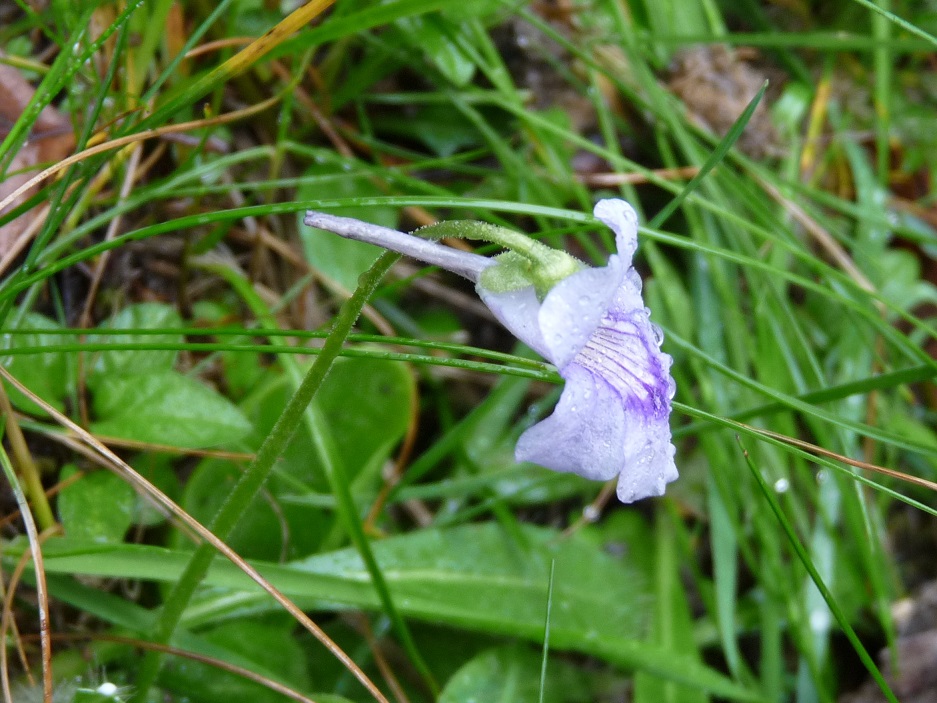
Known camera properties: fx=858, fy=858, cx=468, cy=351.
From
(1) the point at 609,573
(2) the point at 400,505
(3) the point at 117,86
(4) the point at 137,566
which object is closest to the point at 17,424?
(4) the point at 137,566

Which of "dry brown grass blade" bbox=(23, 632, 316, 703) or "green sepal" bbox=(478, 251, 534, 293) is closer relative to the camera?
"green sepal" bbox=(478, 251, 534, 293)

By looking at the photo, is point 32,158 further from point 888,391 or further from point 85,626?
point 888,391

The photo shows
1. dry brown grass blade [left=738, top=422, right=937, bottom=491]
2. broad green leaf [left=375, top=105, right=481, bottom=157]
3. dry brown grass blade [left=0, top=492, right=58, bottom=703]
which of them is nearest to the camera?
dry brown grass blade [left=0, top=492, right=58, bottom=703]

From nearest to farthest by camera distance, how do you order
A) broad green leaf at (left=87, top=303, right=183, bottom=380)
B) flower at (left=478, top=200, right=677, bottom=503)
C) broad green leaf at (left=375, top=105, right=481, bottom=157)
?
flower at (left=478, top=200, right=677, bottom=503)
broad green leaf at (left=87, top=303, right=183, bottom=380)
broad green leaf at (left=375, top=105, right=481, bottom=157)

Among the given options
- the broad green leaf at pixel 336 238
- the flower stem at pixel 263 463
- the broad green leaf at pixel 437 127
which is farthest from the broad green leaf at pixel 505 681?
the broad green leaf at pixel 437 127

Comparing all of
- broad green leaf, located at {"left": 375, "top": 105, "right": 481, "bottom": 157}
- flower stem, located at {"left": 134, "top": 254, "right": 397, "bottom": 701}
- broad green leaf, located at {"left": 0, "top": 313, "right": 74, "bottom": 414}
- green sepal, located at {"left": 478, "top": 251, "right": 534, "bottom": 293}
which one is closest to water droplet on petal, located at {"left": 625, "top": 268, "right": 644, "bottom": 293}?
green sepal, located at {"left": 478, "top": 251, "right": 534, "bottom": 293}

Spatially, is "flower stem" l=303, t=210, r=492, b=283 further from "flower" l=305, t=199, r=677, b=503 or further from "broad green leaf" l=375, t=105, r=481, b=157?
"broad green leaf" l=375, t=105, r=481, b=157

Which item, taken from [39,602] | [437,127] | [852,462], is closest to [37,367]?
[39,602]

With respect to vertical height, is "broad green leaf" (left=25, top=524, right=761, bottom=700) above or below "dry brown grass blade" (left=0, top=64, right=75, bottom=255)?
below
